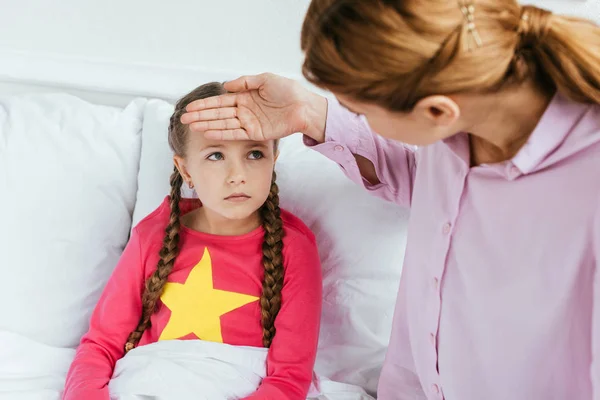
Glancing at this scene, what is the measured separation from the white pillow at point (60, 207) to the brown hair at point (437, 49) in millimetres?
866

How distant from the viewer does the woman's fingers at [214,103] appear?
46.3 inches

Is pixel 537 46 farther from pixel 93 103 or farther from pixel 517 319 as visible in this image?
pixel 93 103

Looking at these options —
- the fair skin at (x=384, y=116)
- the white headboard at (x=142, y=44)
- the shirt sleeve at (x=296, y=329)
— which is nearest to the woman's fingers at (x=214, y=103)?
the fair skin at (x=384, y=116)

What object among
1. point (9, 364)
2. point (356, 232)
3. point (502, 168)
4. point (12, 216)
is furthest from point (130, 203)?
point (502, 168)

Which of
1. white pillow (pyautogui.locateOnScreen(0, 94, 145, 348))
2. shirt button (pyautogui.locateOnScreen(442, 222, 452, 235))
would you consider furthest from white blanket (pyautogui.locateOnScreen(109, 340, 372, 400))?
shirt button (pyautogui.locateOnScreen(442, 222, 452, 235))

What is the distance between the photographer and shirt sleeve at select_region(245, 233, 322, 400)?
3.98 ft

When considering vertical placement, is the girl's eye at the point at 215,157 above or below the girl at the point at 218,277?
above

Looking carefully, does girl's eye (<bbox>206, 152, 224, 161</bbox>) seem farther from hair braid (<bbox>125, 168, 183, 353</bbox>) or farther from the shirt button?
the shirt button

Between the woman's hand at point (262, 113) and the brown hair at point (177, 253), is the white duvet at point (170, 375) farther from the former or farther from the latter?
the woman's hand at point (262, 113)

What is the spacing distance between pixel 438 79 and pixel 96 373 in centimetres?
89

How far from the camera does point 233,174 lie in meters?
1.21

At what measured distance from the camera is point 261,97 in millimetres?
1192

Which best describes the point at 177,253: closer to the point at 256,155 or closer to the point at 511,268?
the point at 256,155

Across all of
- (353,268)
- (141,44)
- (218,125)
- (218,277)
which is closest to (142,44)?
(141,44)
